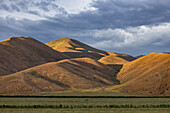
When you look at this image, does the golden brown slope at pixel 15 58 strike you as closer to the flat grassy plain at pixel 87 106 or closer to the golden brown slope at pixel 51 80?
the golden brown slope at pixel 51 80

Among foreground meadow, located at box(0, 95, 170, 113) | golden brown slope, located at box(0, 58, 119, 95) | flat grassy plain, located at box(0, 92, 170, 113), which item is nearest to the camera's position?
flat grassy plain, located at box(0, 92, 170, 113)

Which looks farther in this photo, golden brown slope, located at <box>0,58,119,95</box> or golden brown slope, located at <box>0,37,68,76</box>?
golden brown slope, located at <box>0,37,68,76</box>

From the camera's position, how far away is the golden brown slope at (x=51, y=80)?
331 feet

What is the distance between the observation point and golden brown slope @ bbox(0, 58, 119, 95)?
100750mm

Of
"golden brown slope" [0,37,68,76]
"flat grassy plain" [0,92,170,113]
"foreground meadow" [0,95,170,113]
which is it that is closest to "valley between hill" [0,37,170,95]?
"golden brown slope" [0,37,68,76]

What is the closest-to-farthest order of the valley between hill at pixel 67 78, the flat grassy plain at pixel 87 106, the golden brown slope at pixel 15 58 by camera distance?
the flat grassy plain at pixel 87 106
the valley between hill at pixel 67 78
the golden brown slope at pixel 15 58

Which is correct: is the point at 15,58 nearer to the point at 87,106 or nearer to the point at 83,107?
the point at 87,106

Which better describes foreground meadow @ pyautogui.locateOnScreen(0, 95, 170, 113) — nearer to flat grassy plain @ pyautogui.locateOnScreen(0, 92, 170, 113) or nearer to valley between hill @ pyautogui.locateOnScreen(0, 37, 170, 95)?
flat grassy plain @ pyautogui.locateOnScreen(0, 92, 170, 113)

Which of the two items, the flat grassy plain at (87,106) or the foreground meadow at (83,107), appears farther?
the foreground meadow at (83,107)

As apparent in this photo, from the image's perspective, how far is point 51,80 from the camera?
12188cm

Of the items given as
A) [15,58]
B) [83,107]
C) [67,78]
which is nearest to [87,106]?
[83,107]

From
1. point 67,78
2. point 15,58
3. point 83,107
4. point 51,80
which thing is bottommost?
point 83,107

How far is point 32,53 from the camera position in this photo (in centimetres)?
19750

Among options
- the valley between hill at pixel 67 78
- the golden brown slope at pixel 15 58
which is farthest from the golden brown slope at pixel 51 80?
the golden brown slope at pixel 15 58
